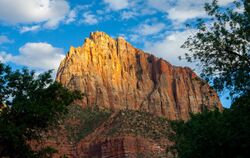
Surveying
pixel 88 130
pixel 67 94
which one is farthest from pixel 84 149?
pixel 67 94

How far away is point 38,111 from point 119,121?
89.8 meters

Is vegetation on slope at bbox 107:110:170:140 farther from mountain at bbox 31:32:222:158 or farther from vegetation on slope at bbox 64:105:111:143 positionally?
vegetation on slope at bbox 64:105:111:143

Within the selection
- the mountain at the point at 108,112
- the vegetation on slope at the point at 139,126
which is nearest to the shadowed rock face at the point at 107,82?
the mountain at the point at 108,112

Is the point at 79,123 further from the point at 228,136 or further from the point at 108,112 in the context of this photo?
the point at 228,136

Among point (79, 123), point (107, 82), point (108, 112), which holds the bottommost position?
point (79, 123)

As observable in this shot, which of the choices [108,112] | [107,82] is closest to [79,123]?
[108,112]

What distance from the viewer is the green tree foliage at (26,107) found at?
3059cm

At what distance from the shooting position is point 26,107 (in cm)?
3053

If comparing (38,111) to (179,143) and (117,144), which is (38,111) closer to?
(179,143)

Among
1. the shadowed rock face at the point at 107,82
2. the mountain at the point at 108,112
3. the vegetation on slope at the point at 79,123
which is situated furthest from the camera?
the shadowed rock face at the point at 107,82

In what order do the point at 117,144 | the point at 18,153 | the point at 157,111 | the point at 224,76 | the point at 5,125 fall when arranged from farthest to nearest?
the point at 157,111, the point at 117,144, the point at 18,153, the point at 5,125, the point at 224,76

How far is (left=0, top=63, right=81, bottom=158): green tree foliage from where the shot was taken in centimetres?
3059

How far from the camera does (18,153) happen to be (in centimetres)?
3200

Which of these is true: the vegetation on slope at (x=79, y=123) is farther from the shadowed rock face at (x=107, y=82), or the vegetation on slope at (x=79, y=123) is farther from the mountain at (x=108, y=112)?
the shadowed rock face at (x=107, y=82)
